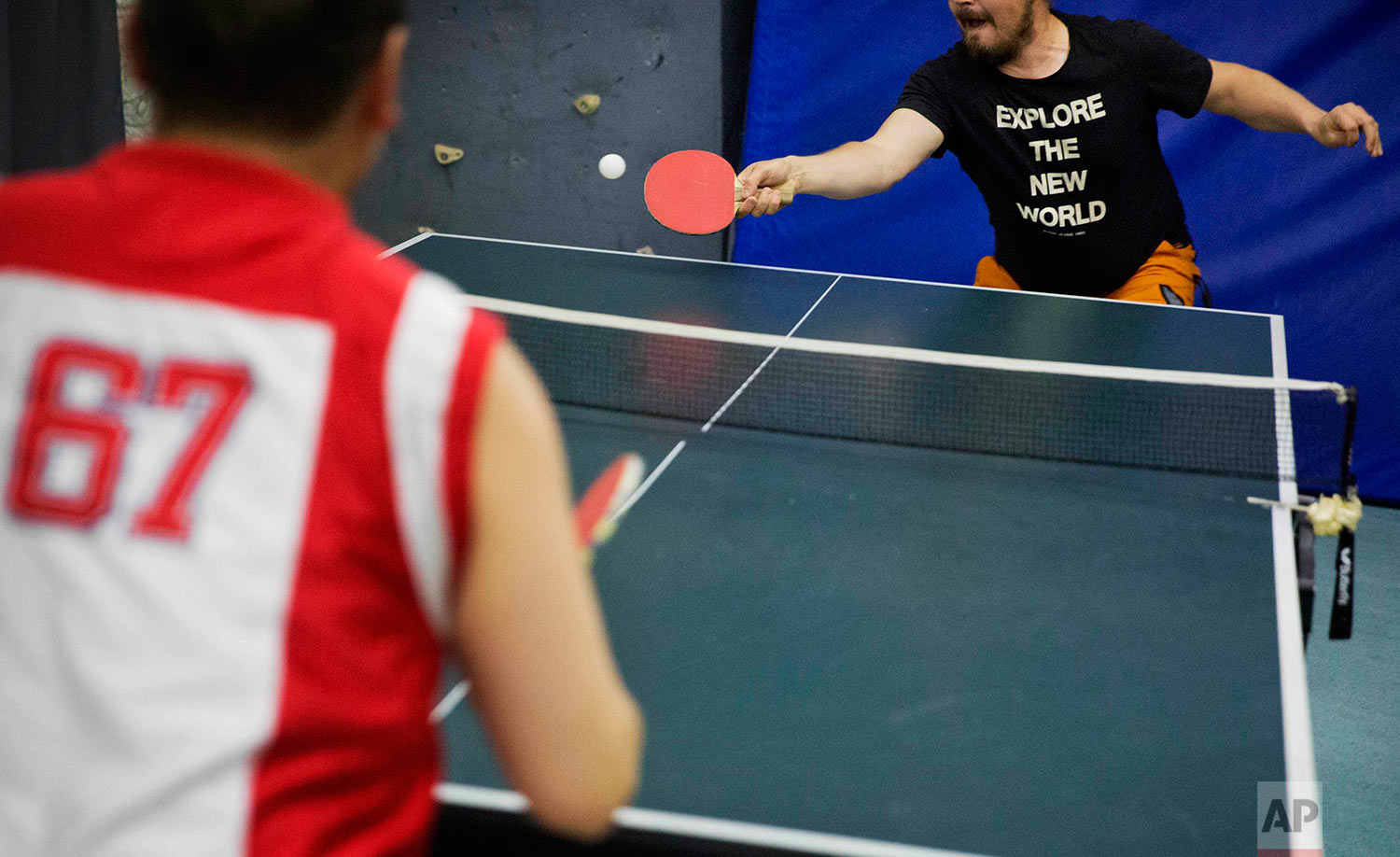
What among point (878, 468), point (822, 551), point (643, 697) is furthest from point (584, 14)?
point (643, 697)

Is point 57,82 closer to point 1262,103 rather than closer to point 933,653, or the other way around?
point 933,653

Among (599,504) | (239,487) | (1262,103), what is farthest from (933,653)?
(1262,103)

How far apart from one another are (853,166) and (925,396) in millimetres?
1166

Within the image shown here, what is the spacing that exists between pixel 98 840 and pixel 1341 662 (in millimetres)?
3557

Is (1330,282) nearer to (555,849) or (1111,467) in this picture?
(1111,467)

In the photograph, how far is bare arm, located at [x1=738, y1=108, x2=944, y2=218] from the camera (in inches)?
139

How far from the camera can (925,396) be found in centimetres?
298

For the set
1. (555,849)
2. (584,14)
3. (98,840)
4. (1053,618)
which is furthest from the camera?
(584,14)

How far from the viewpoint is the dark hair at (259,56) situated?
2.57ft

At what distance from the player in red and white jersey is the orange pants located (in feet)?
11.7

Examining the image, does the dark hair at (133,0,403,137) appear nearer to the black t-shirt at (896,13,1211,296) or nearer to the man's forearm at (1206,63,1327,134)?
the black t-shirt at (896,13,1211,296)

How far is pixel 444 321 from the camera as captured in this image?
2.65ft

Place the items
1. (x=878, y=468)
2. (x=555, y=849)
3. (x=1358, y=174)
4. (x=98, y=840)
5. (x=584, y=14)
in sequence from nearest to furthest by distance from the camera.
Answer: (x=98, y=840) → (x=555, y=849) → (x=878, y=468) → (x=1358, y=174) → (x=584, y=14)

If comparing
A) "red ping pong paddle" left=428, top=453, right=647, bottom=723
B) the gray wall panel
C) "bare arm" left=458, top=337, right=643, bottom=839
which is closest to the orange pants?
the gray wall panel
